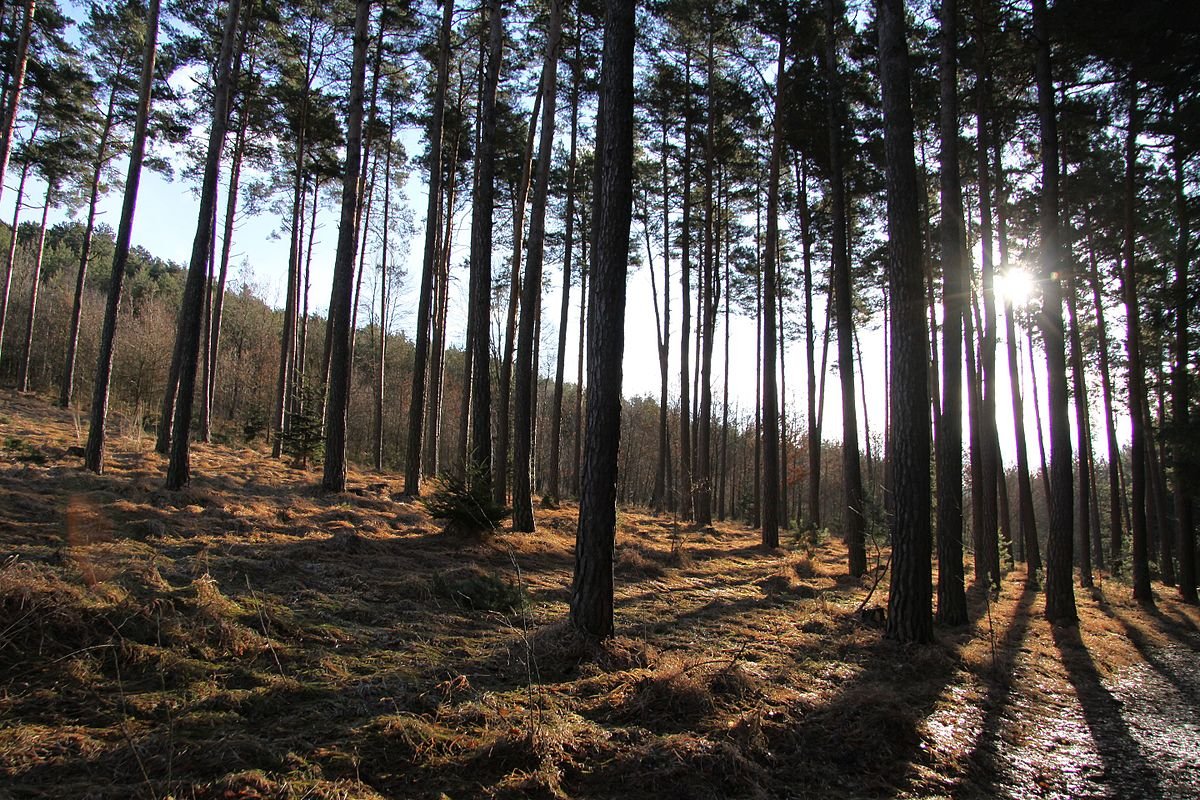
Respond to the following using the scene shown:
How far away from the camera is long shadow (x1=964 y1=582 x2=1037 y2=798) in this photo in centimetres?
360

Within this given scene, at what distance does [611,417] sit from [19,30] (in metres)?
16.6

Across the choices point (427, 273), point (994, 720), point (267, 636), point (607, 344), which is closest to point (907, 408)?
point (994, 720)

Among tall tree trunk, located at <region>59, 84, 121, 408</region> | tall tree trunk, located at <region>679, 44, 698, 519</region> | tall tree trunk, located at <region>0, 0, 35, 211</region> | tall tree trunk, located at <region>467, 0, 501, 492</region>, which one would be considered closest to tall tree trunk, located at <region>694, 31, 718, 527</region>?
tall tree trunk, located at <region>679, 44, 698, 519</region>

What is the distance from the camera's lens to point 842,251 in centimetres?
1120

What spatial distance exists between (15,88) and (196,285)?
691cm

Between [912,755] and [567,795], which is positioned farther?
[912,755]

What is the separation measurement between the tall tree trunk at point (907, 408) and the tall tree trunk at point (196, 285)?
31.2 feet

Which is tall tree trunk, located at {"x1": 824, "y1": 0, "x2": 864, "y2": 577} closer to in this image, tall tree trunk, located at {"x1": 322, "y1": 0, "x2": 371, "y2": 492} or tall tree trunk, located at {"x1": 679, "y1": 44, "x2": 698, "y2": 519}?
tall tree trunk, located at {"x1": 679, "y1": 44, "x2": 698, "y2": 519}

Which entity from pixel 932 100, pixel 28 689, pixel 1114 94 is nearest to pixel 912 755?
pixel 28 689

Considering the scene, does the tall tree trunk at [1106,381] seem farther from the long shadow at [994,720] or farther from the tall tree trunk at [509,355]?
the tall tree trunk at [509,355]

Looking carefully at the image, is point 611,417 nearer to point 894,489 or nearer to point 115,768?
point 894,489

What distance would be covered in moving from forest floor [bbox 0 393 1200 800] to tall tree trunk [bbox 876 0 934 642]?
491mm

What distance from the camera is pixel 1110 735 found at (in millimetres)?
4676

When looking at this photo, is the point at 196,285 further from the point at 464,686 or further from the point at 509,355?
the point at 464,686
